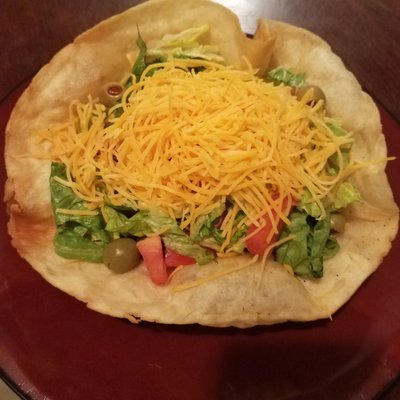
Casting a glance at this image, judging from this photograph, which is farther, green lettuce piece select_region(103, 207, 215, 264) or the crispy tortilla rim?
green lettuce piece select_region(103, 207, 215, 264)

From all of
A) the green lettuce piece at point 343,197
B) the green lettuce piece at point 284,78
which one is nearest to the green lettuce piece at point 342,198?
the green lettuce piece at point 343,197

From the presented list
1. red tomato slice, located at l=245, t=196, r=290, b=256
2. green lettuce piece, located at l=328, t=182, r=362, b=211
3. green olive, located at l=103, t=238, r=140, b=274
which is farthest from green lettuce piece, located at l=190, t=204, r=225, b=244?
green lettuce piece, located at l=328, t=182, r=362, b=211

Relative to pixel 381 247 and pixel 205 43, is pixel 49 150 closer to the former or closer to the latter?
pixel 205 43

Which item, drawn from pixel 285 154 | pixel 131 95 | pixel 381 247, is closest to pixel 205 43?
pixel 131 95

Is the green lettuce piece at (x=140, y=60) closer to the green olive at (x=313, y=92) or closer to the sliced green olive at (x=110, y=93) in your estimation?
the sliced green olive at (x=110, y=93)

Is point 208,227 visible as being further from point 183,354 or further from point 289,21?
point 289,21

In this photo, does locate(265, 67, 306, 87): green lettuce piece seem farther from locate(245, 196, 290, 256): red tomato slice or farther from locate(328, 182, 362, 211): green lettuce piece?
locate(245, 196, 290, 256): red tomato slice
